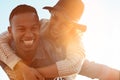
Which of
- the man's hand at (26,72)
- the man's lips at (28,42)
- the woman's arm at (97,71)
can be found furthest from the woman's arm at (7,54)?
the woman's arm at (97,71)

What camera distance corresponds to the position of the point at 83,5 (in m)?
5.73

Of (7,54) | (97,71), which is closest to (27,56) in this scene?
(7,54)

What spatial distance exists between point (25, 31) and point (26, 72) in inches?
20.6

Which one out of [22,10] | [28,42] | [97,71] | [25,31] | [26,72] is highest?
[22,10]

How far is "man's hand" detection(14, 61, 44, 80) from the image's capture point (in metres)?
4.34

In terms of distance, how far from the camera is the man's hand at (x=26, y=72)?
14.3ft

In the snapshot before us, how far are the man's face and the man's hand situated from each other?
0.81 ft

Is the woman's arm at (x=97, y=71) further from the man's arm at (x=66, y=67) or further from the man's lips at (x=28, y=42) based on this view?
the man's lips at (x=28, y=42)

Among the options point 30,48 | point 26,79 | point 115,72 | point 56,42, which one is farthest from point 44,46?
point 115,72

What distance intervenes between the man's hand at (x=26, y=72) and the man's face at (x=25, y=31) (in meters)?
0.25

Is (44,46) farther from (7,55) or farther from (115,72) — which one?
(115,72)

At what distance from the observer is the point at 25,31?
14.7 ft

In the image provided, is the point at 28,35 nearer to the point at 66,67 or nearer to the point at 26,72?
the point at 26,72

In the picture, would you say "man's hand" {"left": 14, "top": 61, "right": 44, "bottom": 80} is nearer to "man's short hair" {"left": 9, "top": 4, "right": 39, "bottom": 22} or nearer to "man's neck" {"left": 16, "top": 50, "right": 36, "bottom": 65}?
"man's neck" {"left": 16, "top": 50, "right": 36, "bottom": 65}
